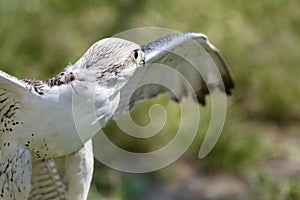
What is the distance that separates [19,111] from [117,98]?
0.39m

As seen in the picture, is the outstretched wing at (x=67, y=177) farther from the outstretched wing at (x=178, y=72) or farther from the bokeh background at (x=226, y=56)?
the bokeh background at (x=226, y=56)

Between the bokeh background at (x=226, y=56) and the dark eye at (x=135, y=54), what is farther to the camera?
the bokeh background at (x=226, y=56)

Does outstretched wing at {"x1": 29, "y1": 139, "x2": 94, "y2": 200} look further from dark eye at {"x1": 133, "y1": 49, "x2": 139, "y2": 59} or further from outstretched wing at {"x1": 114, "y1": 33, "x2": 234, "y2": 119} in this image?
dark eye at {"x1": 133, "y1": 49, "x2": 139, "y2": 59}

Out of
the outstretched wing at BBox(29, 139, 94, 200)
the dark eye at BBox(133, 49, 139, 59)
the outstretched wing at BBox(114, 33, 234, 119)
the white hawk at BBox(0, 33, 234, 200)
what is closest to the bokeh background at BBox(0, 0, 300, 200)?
the outstretched wing at BBox(114, 33, 234, 119)

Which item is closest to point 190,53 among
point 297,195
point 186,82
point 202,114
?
point 186,82

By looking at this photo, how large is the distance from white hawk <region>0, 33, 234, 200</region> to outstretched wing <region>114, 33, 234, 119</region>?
1 centimetres

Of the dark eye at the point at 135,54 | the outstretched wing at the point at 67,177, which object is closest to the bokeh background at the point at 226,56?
the outstretched wing at the point at 67,177

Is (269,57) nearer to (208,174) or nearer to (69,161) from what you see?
(208,174)

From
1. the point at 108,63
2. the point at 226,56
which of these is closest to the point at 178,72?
the point at 108,63

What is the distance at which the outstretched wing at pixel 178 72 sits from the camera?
352 centimetres

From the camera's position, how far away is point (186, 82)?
13.6 feet

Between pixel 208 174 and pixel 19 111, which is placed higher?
pixel 19 111

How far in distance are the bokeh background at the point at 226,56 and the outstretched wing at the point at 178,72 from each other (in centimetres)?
91

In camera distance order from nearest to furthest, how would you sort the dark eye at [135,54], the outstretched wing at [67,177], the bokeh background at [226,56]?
the dark eye at [135,54] < the outstretched wing at [67,177] < the bokeh background at [226,56]
